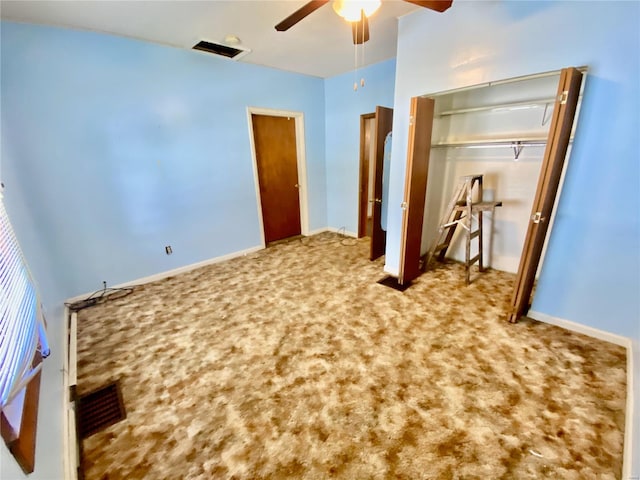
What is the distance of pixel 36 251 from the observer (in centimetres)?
222

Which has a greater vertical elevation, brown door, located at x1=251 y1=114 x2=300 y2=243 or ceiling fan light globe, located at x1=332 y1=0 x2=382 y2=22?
ceiling fan light globe, located at x1=332 y1=0 x2=382 y2=22

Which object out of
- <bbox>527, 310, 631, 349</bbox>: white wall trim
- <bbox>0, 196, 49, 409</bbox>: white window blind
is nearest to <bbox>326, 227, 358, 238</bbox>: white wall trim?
<bbox>527, 310, 631, 349</bbox>: white wall trim

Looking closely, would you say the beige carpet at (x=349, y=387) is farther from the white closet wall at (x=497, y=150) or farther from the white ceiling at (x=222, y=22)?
the white ceiling at (x=222, y=22)

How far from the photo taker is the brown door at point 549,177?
1729 millimetres

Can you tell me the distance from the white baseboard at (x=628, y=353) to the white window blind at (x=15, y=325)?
2.50 meters

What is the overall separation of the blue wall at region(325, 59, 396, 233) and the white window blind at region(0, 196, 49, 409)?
3851mm

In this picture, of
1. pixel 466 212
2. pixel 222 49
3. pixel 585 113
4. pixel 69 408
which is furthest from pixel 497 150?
pixel 69 408

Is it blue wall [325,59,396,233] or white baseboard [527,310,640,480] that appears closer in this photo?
white baseboard [527,310,640,480]

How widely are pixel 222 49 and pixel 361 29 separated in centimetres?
184

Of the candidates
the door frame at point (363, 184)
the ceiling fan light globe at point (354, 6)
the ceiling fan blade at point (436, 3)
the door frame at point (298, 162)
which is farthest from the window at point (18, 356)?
the door frame at point (363, 184)

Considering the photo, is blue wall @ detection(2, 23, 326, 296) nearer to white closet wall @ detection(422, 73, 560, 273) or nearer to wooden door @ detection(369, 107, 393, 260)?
wooden door @ detection(369, 107, 393, 260)

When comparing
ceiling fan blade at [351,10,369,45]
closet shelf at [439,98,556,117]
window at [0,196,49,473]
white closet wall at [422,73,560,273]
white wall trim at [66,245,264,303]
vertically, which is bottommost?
white wall trim at [66,245,264,303]

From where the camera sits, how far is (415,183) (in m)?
2.67

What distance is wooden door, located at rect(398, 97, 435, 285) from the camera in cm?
244
